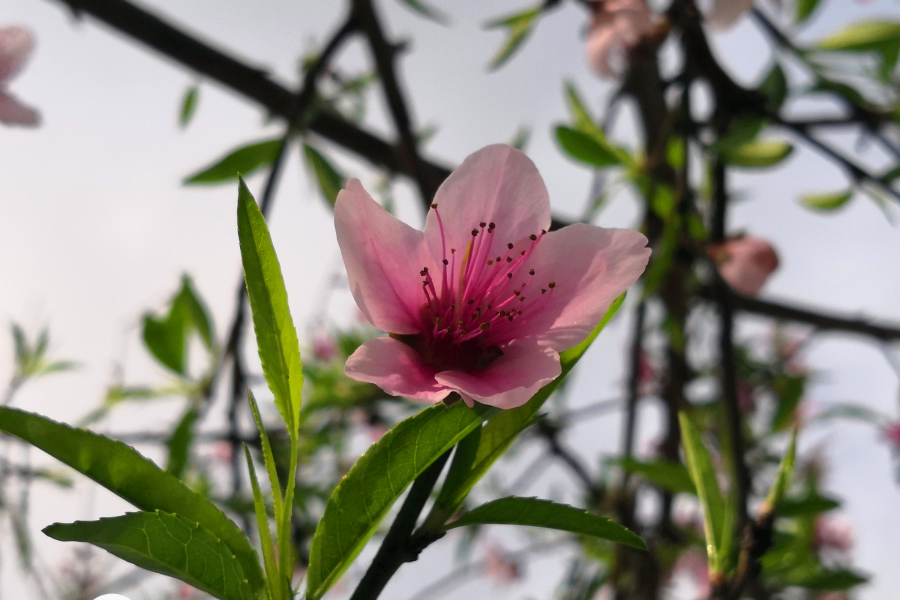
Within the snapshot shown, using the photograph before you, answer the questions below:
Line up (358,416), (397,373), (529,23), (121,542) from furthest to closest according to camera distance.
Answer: (358,416) → (529,23) → (397,373) → (121,542)

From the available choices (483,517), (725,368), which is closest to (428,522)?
(483,517)

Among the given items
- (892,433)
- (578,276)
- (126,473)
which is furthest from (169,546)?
(892,433)

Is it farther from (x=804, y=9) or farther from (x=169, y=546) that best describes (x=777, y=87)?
(x=169, y=546)

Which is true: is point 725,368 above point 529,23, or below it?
below

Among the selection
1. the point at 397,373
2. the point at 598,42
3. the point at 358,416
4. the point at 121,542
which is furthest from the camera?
the point at 358,416

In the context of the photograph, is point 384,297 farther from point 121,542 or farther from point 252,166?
point 252,166

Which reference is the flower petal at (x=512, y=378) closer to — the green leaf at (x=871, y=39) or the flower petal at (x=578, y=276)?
→ the flower petal at (x=578, y=276)

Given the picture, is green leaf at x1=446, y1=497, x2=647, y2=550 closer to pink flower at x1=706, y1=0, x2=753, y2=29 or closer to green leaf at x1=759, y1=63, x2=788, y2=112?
pink flower at x1=706, y1=0, x2=753, y2=29

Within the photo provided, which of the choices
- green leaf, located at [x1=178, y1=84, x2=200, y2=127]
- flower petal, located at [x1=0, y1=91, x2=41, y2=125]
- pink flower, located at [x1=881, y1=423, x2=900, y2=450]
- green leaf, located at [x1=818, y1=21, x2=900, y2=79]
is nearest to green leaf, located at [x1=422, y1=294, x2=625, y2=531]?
flower petal, located at [x1=0, y1=91, x2=41, y2=125]
